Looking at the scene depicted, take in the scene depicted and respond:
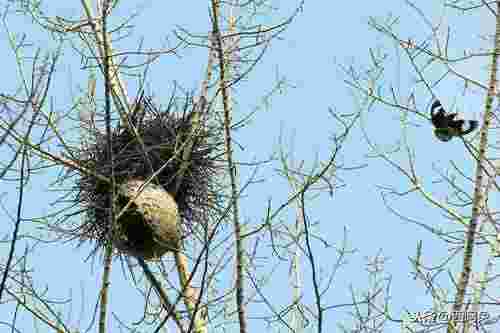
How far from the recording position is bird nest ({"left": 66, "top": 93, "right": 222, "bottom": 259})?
491 cm

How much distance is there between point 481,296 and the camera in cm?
429

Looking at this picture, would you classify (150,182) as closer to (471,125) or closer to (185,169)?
Answer: (185,169)

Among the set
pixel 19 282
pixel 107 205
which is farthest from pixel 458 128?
pixel 19 282

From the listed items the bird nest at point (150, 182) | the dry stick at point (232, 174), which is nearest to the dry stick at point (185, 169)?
the bird nest at point (150, 182)

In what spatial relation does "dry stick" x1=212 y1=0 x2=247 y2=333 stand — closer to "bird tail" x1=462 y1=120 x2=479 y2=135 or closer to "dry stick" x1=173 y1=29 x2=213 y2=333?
"dry stick" x1=173 y1=29 x2=213 y2=333

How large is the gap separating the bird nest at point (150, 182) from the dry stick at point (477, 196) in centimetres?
122

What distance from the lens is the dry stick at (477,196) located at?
12.7ft

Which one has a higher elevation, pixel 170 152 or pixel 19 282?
pixel 170 152

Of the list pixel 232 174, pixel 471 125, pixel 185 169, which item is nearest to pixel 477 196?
pixel 471 125

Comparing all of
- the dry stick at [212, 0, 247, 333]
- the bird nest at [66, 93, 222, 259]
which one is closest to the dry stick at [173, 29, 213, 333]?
the bird nest at [66, 93, 222, 259]

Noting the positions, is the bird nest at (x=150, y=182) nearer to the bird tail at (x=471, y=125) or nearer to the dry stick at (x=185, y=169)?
the dry stick at (x=185, y=169)

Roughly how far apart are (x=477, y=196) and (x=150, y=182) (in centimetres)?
162

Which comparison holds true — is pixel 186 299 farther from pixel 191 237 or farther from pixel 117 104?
pixel 117 104

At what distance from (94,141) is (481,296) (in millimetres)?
2101
